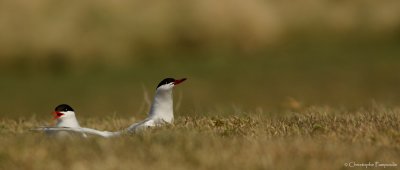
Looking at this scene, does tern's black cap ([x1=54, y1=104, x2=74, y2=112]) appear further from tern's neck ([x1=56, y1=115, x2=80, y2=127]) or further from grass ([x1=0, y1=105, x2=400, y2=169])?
grass ([x1=0, y1=105, x2=400, y2=169])

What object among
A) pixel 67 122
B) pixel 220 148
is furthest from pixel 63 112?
pixel 220 148

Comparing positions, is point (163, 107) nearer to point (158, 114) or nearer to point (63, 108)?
point (158, 114)

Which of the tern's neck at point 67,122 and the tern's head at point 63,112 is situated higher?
the tern's head at point 63,112

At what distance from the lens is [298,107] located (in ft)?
51.5

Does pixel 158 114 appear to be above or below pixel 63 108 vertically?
below

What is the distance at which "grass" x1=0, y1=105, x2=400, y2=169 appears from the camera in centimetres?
930

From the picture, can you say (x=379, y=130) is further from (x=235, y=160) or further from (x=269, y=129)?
(x=235, y=160)

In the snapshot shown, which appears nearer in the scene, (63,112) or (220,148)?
(220,148)

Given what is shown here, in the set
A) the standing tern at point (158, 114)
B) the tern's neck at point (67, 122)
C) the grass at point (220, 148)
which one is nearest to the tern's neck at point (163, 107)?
the standing tern at point (158, 114)

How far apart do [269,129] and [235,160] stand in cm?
215

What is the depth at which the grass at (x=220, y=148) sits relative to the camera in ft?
30.5

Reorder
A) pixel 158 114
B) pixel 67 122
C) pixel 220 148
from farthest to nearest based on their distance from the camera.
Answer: pixel 158 114 → pixel 67 122 → pixel 220 148

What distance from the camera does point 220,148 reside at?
9.77 m

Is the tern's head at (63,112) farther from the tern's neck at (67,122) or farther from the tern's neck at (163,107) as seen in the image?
the tern's neck at (163,107)
